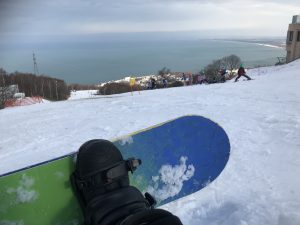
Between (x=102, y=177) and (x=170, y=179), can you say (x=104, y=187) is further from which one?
(x=170, y=179)

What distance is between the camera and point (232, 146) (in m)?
3.99

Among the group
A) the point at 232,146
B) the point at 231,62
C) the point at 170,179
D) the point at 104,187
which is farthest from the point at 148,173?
the point at 231,62

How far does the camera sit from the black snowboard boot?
163 cm

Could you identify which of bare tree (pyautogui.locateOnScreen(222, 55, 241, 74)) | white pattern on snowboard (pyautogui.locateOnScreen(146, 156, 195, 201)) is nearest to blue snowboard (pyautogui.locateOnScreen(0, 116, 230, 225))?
white pattern on snowboard (pyautogui.locateOnScreen(146, 156, 195, 201))

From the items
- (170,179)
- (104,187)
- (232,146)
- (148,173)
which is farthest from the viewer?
(232,146)

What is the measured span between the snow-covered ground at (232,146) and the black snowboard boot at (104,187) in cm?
95

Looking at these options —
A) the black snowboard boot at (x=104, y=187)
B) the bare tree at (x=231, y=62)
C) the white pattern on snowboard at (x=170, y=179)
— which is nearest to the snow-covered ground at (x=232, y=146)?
the white pattern on snowboard at (x=170, y=179)

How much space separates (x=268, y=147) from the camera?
12.6 feet

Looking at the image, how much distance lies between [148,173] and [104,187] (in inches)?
29.7

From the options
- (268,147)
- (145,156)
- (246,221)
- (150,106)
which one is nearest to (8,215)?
(145,156)

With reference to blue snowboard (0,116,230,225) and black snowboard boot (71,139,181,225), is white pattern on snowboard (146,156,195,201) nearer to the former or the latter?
blue snowboard (0,116,230,225)

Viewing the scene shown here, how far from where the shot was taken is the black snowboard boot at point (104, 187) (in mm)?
1628

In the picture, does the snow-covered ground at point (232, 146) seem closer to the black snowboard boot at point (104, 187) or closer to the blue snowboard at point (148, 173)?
the blue snowboard at point (148, 173)

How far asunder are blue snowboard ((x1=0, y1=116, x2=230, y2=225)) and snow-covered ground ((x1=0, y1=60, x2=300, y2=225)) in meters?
0.22
